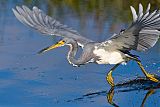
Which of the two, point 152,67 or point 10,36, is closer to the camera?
point 152,67

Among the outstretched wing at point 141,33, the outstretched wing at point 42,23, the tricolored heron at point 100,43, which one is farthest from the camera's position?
the outstretched wing at point 42,23

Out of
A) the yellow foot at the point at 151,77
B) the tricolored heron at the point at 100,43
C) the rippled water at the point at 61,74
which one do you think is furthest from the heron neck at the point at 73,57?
the yellow foot at the point at 151,77

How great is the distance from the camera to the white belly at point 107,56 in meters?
6.81

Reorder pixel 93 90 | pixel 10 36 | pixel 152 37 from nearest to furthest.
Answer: pixel 152 37
pixel 93 90
pixel 10 36

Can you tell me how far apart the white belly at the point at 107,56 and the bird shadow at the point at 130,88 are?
33 centimetres

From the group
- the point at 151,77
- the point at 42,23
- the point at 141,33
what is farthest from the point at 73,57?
the point at 151,77

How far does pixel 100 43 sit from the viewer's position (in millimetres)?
6742

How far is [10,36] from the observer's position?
9445 millimetres

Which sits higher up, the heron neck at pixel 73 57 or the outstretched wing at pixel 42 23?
the outstretched wing at pixel 42 23

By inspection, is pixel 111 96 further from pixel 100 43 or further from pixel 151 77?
pixel 151 77

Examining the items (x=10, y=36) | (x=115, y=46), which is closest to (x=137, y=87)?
(x=115, y=46)

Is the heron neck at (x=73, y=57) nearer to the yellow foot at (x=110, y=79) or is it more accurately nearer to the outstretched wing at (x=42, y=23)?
the outstretched wing at (x=42, y=23)

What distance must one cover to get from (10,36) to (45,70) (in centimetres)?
186

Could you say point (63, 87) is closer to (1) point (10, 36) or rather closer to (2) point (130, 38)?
(2) point (130, 38)
